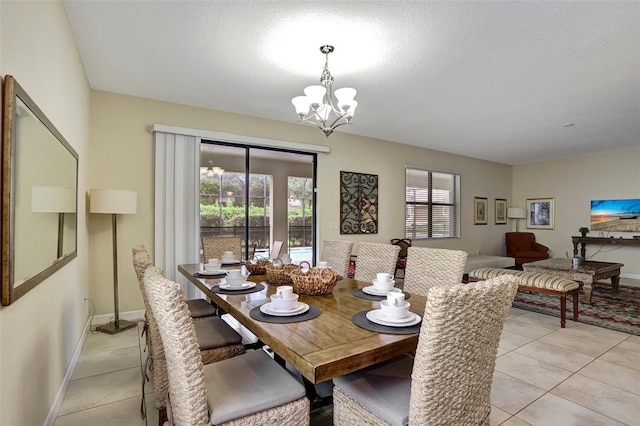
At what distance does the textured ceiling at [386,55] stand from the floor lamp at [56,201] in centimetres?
129

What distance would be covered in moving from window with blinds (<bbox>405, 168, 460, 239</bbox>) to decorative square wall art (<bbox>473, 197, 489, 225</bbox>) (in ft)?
2.02

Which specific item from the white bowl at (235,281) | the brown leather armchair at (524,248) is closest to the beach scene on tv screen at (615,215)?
the brown leather armchair at (524,248)

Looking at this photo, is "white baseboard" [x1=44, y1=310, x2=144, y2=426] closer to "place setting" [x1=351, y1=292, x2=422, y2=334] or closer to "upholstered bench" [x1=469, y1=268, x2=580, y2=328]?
"place setting" [x1=351, y1=292, x2=422, y2=334]

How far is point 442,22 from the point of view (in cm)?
227

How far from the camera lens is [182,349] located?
3.63 ft

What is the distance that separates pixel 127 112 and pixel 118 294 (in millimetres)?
2068

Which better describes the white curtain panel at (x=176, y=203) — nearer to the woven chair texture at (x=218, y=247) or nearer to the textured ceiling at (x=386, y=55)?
the woven chair texture at (x=218, y=247)

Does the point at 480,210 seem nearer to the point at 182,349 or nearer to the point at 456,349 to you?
the point at 456,349

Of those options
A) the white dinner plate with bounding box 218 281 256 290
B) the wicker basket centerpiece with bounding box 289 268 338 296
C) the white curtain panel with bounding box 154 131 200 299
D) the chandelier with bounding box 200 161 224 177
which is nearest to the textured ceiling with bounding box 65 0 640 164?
the white curtain panel with bounding box 154 131 200 299

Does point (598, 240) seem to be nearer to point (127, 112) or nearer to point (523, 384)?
point (523, 384)

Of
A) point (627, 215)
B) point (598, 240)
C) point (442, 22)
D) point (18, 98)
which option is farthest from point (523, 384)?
point (627, 215)

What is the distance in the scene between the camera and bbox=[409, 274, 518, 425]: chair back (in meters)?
0.99

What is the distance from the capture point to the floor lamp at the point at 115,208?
3.11m

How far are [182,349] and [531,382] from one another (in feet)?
8.44
